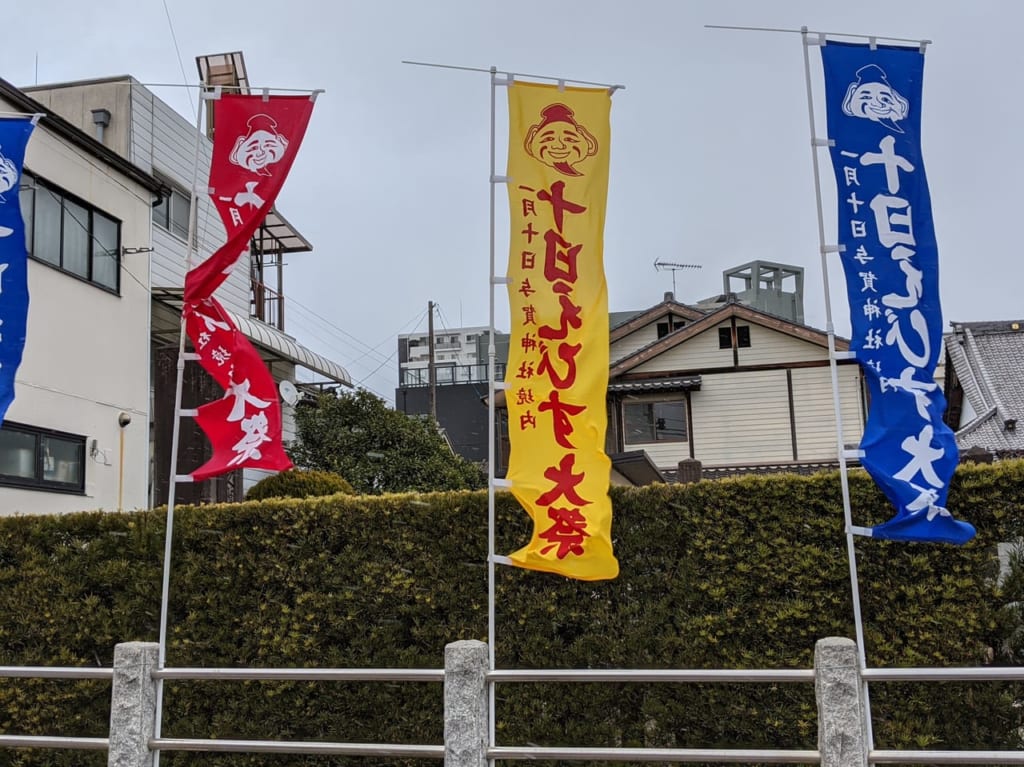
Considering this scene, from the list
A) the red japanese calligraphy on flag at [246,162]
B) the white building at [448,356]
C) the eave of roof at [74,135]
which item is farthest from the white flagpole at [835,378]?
the white building at [448,356]

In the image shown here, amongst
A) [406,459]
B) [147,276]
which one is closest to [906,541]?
[147,276]

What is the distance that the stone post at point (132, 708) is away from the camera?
23.2 ft

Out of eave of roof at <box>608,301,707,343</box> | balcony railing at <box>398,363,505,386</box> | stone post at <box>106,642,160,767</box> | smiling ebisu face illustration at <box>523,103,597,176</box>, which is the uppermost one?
A: balcony railing at <box>398,363,505,386</box>

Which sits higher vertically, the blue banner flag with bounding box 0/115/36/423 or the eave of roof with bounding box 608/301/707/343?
the eave of roof with bounding box 608/301/707/343

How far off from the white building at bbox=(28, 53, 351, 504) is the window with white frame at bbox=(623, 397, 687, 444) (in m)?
8.87

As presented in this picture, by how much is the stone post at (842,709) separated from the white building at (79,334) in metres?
10.5

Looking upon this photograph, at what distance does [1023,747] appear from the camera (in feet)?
24.4

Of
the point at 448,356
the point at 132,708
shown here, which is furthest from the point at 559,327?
the point at 448,356

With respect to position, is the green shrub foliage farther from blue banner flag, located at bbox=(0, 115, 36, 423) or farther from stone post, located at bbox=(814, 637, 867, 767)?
stone post, located at bbox=(814, 637, 867, 767)

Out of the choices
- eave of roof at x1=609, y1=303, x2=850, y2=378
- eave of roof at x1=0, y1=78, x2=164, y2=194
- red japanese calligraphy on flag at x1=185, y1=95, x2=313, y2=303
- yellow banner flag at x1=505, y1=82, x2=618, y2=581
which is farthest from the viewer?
eave of roof at x1=609, y1=303, x2=850, y2=378

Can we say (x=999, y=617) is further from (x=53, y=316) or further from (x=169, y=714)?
(x=53, y=316)

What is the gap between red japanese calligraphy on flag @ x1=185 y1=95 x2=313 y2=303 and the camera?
8.54 m

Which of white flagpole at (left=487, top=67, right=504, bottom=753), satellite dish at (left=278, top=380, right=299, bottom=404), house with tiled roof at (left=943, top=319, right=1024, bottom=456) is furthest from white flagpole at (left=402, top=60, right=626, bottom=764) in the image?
house with tiled roof at (left=943, top=319, right=1024, bottom=456)

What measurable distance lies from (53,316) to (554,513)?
9.14m
